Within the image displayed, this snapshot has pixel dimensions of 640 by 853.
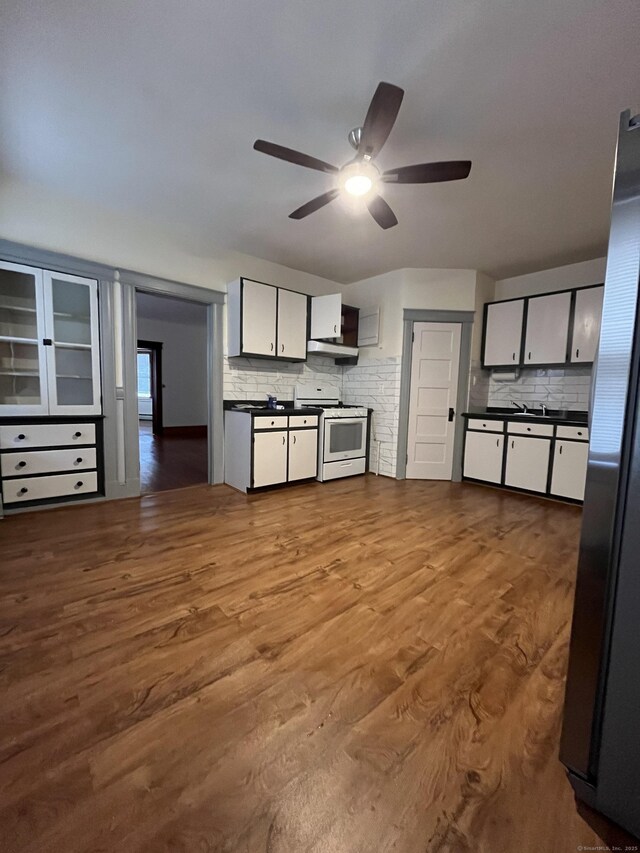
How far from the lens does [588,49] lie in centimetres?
150

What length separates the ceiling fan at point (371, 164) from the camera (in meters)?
1.56

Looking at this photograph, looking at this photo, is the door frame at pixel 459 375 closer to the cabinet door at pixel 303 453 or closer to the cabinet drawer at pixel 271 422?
the cabinet door at pixel 303 453

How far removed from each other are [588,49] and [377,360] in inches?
123

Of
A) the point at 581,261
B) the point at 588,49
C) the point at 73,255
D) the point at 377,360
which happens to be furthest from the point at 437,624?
the point at 581,261

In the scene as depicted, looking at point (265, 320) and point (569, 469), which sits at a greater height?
point (265, 320)

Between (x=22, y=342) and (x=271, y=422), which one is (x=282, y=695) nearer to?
(x=271, y=422)

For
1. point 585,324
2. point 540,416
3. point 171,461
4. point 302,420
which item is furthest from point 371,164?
point 171,461

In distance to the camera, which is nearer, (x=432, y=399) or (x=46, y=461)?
(x=46, y=461)

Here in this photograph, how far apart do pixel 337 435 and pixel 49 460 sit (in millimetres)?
2815

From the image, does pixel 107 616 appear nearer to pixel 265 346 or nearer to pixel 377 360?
pixel 265 346

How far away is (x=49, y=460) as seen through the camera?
2.93 metres

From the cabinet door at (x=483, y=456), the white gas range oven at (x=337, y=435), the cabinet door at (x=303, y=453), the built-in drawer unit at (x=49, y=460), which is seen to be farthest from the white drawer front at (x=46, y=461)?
the cabinet door at (x=483, y=456)

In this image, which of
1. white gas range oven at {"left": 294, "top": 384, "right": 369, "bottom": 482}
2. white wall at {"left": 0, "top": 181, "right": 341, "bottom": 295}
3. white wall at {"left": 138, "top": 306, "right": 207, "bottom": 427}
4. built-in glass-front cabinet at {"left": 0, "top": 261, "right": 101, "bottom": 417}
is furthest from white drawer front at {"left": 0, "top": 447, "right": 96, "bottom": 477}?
white wall at {"left": 138, "top": 306, "right": 207, "bottom": 427}

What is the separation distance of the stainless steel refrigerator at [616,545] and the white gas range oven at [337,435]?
3228 millimetres
